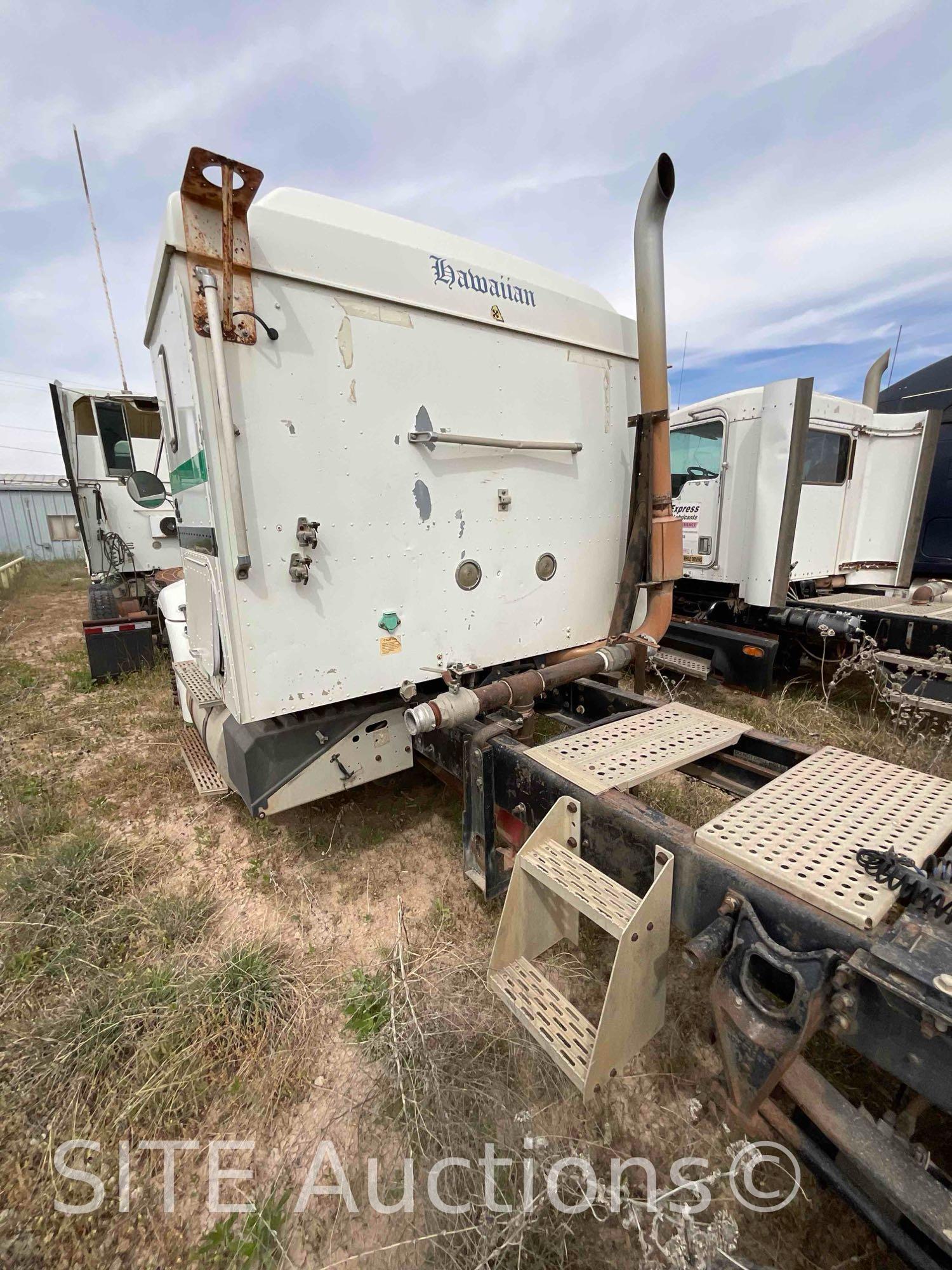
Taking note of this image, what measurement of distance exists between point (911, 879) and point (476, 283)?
2.89m

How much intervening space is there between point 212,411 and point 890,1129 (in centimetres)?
309

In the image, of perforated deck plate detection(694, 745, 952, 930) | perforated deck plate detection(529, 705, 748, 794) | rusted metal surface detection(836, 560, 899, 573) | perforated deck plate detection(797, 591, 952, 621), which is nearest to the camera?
perforated deck plate detection(694, 745, 952, 930)

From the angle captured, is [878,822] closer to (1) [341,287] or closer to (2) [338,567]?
A: (2) [338,567]

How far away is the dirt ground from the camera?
1494 millimetres

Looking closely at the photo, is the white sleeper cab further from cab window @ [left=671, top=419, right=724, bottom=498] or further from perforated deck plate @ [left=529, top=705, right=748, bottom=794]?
cab window @ [left=671, top=419, right=724, bottom=498]

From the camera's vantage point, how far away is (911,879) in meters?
1.37

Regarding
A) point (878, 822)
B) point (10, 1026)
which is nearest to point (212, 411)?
point (10, 1026)

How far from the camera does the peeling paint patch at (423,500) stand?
8.43ft

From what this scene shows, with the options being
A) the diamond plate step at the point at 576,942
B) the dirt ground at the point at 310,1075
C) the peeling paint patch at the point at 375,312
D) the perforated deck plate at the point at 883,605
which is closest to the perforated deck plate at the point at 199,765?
the dirt ground at the point at 310,1075

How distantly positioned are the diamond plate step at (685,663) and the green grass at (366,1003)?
13.4 feet

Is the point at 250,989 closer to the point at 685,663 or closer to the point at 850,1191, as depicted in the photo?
the point at 850,1191

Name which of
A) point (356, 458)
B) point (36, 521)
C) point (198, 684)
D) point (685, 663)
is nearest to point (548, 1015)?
point (356, 458)

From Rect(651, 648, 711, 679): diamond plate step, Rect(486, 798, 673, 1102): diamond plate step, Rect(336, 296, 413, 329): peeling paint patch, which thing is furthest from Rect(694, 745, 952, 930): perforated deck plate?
Rect(651, 648, 711, 679): diamond plate step

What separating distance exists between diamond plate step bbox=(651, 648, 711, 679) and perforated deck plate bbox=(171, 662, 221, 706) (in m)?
4.13
